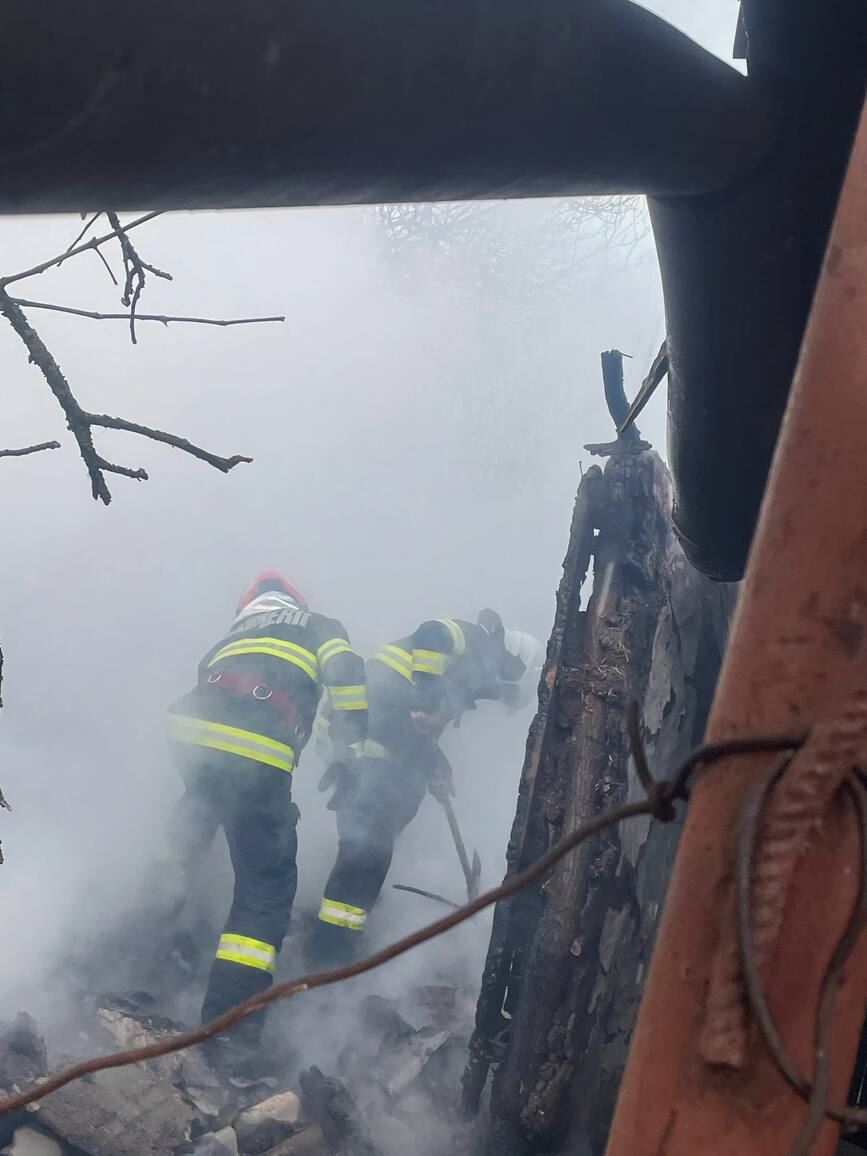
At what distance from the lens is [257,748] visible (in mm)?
4633

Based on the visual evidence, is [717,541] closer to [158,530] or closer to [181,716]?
[181,716]

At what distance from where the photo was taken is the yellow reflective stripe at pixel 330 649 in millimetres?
5051

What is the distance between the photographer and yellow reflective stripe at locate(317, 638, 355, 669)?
5051 mm

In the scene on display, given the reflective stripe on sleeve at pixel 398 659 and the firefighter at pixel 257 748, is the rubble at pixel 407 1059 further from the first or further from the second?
the reflective stripe on sleeve at pixel 398 659

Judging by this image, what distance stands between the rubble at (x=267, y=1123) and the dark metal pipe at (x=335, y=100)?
3.77 m

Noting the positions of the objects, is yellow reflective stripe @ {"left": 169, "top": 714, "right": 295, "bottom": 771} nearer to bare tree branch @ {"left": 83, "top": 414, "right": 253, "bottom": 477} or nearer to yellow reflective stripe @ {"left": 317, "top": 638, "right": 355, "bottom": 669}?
yellow reflective stripe @ {"left": 317, "top": 638, "right": 355, "bottom": 669}

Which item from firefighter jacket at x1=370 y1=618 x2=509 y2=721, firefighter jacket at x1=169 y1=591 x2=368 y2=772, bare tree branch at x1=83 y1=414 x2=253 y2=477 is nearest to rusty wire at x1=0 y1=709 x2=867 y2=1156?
bare tree branch at x1=83 y1=414 x2=253 y2=477

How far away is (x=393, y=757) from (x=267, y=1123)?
257cm

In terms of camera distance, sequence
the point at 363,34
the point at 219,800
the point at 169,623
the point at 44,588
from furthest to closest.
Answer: the point at 169,623
the point at 44,588
the point at 219,800
the point at 363,34

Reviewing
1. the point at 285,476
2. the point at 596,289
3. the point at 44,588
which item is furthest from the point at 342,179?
the point at 596,289

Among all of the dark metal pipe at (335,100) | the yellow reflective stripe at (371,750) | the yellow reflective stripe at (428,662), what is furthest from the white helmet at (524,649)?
the dark metal pipe at (335,100)

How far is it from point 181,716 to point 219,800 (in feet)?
1.77

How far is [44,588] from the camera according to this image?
991cm

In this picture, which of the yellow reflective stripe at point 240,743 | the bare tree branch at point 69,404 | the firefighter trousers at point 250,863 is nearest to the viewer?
the bare tree branch at point 69,404
